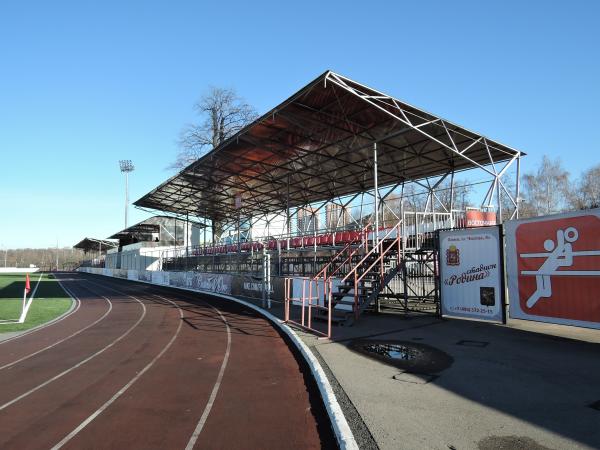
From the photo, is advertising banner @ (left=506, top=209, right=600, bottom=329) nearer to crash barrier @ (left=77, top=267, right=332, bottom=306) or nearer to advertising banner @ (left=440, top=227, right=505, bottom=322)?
advertising banner @ (left=440, top=227, right=505, bottom=322)

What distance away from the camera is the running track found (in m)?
5.50

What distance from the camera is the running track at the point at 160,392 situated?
5496 mm

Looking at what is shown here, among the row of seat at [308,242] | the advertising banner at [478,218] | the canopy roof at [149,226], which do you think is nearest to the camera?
the advertising banner at [478,218]

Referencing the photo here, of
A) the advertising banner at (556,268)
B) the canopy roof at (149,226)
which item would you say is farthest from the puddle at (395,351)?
the canopy roof at (149,226)

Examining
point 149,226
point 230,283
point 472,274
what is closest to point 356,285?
point 472,274

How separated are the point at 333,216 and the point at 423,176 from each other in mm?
9584

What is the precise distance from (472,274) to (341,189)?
62.3 feet

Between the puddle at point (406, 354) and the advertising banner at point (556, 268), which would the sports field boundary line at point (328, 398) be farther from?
the advertising banner at point (556, 268)

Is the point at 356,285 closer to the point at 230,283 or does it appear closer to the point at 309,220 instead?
the point at 230,283

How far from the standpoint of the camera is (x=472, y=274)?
13.6 meters

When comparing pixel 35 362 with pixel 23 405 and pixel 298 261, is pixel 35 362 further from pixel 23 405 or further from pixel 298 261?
pixel 298 261

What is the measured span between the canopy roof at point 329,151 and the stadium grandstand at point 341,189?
0.07 metres

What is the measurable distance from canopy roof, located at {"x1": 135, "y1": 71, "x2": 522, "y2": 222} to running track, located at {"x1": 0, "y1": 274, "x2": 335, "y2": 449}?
9455 millimetres

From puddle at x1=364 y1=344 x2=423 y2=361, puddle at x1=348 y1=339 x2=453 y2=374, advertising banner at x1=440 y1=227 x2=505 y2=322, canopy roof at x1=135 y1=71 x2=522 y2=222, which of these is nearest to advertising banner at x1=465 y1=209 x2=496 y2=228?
canopy roof at x1=135 y1=71 x2=522 y2=222
